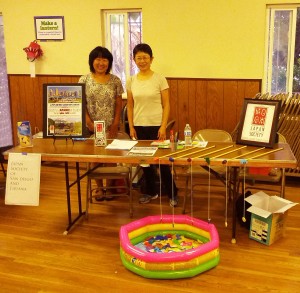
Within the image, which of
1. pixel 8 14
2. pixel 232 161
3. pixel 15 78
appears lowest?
pixel 232 161

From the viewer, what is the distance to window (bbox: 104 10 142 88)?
17.0 feet

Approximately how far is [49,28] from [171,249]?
11.6 ft

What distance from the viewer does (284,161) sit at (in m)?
2.88

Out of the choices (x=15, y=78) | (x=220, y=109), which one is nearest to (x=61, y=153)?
(x=220, y=109)

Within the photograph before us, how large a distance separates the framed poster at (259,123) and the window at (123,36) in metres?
2.32

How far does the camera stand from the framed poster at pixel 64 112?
348cm

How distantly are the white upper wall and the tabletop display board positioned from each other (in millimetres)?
2362

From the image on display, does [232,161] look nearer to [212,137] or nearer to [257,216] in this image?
[257,216]

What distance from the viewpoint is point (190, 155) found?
10.1 ft

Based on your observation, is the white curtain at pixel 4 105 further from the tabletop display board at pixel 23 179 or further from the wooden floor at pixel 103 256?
the tabletop display board at pixel 23 179

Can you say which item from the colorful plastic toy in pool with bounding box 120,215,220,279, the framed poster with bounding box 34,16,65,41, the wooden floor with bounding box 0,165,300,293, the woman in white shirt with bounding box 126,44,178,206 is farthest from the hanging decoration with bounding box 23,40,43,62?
the colorful plastic toy in pool with bounding box 120,215,220,279

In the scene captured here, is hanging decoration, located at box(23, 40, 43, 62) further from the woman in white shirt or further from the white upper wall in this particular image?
the woman in white shirt

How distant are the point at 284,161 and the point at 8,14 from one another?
4264 millimetres

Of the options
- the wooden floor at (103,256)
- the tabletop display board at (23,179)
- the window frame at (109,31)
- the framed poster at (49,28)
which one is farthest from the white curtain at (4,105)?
the tabletop display board at (23,179)
